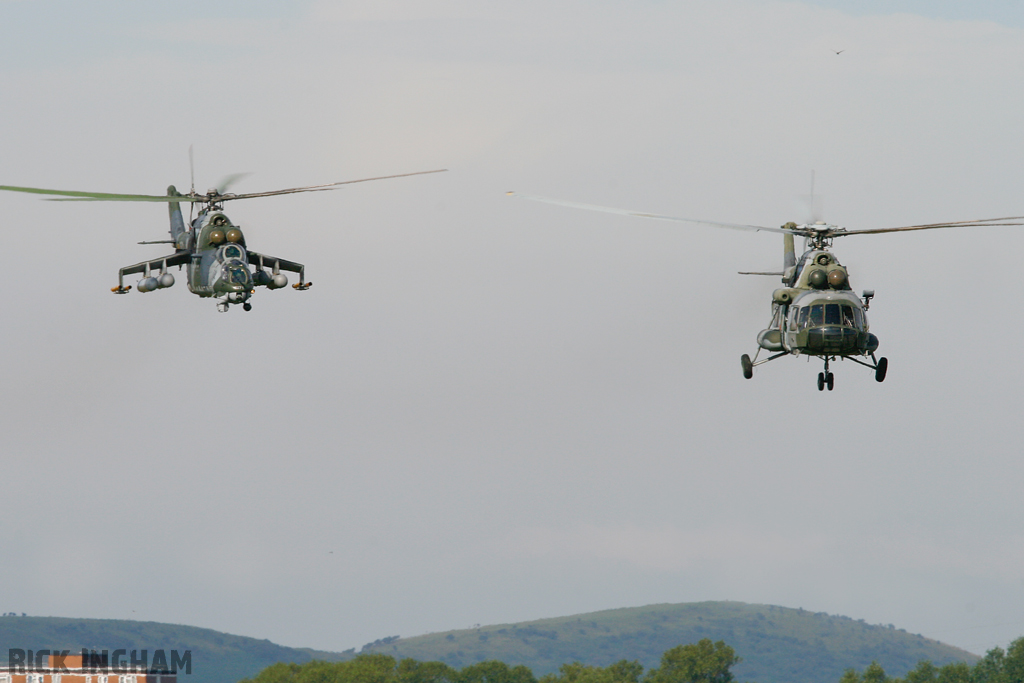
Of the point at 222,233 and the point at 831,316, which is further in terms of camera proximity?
the point at 222,233

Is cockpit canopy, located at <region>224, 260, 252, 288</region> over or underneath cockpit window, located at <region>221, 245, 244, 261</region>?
underneath

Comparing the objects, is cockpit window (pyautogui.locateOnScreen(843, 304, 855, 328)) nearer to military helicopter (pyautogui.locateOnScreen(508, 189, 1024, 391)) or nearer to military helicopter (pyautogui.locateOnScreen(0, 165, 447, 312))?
military helicopter (pyautogui.locateOnScreen(508, 189, 1024, 391))

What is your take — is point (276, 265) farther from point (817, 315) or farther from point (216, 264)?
point (817, 315)

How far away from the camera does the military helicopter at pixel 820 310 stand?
5897 centimetres

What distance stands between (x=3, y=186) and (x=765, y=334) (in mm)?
33457

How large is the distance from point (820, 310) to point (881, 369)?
492 centimetres

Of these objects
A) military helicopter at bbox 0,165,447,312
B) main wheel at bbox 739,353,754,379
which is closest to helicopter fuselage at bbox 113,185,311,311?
military helicopter at bbox 0,165,447,312

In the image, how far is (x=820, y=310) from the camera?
5922cm

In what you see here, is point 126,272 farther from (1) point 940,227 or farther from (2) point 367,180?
(1) point 940,227

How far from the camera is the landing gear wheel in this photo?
62.0 m

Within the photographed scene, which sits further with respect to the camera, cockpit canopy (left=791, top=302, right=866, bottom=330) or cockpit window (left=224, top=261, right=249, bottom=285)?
cockpit window (left=224, top=261, right=249, bottom=285)

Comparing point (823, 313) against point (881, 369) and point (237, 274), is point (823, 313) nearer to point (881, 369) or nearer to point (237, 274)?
point (881, 369)

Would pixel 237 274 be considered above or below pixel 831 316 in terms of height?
above

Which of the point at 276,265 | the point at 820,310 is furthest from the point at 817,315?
the point at 276,265
